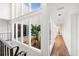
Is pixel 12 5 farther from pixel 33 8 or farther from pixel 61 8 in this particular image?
pixel 61 8

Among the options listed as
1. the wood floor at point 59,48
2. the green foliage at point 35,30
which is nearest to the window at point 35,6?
the green foliage at point 35,30

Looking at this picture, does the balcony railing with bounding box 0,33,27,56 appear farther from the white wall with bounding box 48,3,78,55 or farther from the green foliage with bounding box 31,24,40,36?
the white wall with bounding box 48,3,78,55

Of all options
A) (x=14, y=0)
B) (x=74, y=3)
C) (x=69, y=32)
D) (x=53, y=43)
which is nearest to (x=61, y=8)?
(x=74, y=3)

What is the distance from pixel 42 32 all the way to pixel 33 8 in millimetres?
293

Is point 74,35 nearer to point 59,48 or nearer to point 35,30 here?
point 59,48

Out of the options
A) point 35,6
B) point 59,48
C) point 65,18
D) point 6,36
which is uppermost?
point 35,6

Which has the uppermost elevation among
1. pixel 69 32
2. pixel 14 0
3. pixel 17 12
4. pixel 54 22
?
pixel 14 0

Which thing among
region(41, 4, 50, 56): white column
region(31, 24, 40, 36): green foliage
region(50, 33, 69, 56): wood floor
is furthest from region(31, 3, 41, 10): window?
region(50, 33, 69, 56): wood floor

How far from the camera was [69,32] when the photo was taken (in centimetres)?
127

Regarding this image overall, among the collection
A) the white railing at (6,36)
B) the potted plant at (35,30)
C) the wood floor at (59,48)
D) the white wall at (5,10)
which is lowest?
the wood floor at (59,48)

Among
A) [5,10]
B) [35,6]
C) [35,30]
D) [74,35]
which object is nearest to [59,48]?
[74,35]

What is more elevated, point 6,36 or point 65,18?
point 65,18

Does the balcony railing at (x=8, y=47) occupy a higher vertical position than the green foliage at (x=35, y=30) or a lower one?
lower

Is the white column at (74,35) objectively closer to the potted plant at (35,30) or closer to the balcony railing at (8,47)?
the potted plant at (35,30)
